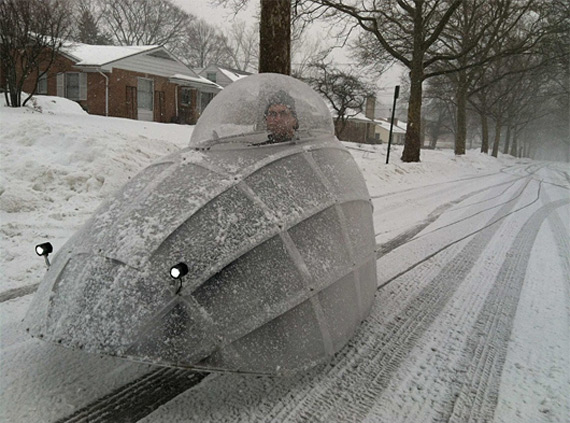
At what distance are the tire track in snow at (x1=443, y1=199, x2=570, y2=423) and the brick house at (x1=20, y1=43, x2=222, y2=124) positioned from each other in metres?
23.3

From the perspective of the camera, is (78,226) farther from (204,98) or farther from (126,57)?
(204,98)

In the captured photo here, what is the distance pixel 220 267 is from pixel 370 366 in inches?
46.4

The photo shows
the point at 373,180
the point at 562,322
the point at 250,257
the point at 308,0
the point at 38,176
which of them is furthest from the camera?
the point at 308,0

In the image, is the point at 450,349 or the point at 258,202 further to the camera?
the point at 450,349

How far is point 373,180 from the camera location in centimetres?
1123

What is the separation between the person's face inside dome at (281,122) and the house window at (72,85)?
2535 cm

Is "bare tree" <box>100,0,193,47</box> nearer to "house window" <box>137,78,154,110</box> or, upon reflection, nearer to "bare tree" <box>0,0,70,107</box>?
"house window" <box>137,78,154,110</box>

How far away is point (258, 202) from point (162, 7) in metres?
62.6

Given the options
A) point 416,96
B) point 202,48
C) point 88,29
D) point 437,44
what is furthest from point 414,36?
point 202,48

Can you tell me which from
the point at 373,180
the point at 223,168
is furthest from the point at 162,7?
the point at 223,168

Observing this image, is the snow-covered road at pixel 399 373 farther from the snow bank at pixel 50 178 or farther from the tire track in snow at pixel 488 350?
the snow bank at pixel 50 178

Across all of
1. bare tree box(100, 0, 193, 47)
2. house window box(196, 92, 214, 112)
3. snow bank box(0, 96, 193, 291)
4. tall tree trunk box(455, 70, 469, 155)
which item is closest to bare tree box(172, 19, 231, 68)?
bare tree box(100, 0, 193, 47)

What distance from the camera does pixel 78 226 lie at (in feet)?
16.6

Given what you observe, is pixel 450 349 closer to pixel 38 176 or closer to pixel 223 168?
pixel 223 168
